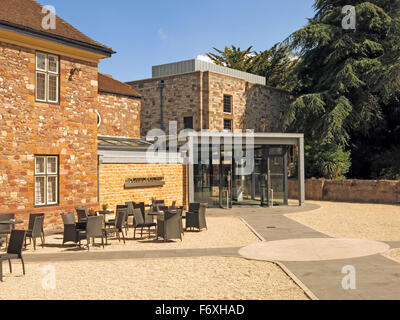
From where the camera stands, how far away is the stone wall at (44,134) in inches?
555

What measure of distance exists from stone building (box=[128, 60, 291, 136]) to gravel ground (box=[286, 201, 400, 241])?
12.3m

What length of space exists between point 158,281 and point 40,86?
9.90 metres

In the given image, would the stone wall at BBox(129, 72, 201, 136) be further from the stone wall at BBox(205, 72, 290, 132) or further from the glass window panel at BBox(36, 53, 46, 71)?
the glass window panel at BBox(36, 53, 46, 71)

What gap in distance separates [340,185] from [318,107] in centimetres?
624

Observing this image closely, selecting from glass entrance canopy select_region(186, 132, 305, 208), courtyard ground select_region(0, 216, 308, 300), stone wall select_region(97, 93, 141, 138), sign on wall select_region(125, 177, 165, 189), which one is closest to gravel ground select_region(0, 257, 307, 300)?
courtyard ground select_region(0, 216, 308, 300)

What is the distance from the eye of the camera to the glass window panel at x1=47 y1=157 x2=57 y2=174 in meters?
15.5

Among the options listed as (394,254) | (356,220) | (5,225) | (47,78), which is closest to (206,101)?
(356,220)

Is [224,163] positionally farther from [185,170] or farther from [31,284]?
[31,284]

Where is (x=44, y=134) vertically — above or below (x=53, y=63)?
below

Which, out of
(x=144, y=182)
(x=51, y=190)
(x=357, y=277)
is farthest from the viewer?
(x=144, y=182)

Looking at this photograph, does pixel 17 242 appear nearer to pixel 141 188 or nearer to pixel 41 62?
pixel 41 62

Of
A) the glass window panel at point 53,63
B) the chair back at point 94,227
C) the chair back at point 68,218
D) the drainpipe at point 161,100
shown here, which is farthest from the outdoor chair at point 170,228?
the drainpipe at point 161,100

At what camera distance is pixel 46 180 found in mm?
15281

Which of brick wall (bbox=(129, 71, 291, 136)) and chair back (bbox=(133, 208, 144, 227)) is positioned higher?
brick wall (bbox=(129, 71, 291, 136))
